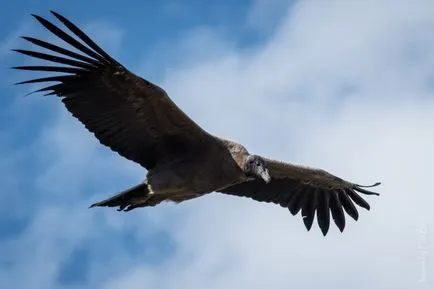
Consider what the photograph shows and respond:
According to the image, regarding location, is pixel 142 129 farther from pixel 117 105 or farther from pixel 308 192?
pixel 308 192

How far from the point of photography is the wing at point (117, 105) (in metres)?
11.3

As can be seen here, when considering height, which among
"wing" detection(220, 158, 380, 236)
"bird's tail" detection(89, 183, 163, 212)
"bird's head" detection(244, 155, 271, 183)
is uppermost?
→ "wing" detection(220, 158, 380, 236)

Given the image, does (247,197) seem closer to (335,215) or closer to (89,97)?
(335,215)

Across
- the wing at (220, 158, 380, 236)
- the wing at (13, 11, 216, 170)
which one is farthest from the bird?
the wing at (220, 158, 380, 236)

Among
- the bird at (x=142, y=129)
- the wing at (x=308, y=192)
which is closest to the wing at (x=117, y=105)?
the bird at (x=142, y=129)

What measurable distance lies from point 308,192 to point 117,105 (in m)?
4.12

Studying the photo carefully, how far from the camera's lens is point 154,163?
40.6 feet

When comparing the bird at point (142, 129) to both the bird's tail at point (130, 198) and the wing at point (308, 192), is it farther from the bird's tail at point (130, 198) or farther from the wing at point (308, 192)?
the wing at point (308, 192)

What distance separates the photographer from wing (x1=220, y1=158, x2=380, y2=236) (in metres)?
14.3

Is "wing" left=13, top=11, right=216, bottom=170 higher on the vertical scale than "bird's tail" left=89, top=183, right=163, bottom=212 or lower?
higher

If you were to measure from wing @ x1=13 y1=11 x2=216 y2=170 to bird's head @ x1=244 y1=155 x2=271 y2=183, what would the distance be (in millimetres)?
616

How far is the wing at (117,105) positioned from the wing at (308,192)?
2.01m

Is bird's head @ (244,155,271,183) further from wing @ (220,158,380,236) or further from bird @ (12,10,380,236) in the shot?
wing @ (220,158,380,236)

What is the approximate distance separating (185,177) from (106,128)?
1.12 meters
